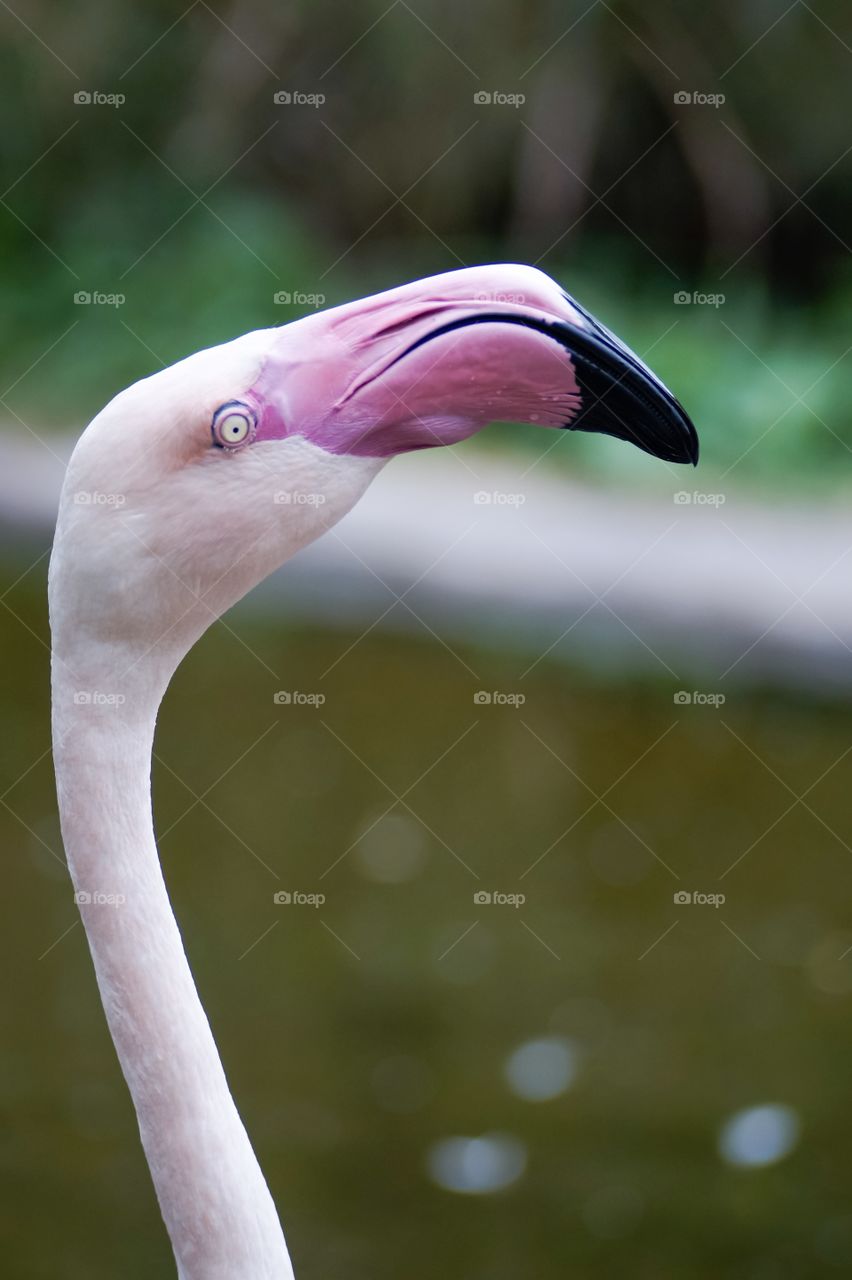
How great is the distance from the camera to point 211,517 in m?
1.32

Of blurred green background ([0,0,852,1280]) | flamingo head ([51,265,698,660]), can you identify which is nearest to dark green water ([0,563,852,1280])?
blurred green background ([0,0,852,1280])

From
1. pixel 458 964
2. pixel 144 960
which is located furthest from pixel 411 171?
A: pixel 144 960

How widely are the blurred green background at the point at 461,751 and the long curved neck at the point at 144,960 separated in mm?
1784

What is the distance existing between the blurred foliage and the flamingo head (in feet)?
17.2

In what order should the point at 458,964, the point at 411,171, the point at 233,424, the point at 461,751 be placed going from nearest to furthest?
the point at 233,424 < the point at 458,964 < the point at 461,751 < the point at 411,171

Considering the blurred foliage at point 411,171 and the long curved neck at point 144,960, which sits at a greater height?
the blurred foliage at point 411,171

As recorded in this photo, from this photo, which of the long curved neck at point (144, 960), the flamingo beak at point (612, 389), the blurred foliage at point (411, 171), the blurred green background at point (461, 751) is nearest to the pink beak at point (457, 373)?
the flamingo beak at point (612, 389)

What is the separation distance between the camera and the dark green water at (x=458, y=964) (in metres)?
3.11

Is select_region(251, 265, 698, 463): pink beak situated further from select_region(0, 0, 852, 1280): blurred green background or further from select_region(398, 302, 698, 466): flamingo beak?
select_region(0, 0, 852, 1280): blurred green background

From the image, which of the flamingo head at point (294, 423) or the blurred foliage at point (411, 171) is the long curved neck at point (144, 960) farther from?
the blurred foliage at point (411, 171)

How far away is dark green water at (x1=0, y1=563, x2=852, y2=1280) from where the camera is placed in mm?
3109

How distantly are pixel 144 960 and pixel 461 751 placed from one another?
3644 millimetres

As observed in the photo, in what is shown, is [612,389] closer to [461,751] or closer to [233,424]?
[233,424]

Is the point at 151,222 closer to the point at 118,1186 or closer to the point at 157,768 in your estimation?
the point at 157,768
